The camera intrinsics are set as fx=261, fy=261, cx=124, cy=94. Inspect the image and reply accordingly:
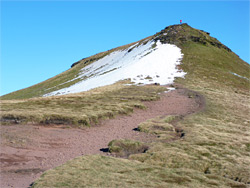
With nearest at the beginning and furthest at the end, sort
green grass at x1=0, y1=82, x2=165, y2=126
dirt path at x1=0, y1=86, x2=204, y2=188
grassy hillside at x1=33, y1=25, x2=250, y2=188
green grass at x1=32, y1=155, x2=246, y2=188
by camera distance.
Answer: green grass at x1=32, y1=155, x2=246, y2=188 < grassy hillside at x1=33, y1=25, x2=250, y2=188 < dirt path at x1=0, y1=86, x2=204, y2=188 < green grass at x1=0, y1=82, x2=165, y2=126

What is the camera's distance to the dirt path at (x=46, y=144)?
18.3 metres

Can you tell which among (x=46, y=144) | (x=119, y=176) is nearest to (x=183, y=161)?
(x=119, y=176)

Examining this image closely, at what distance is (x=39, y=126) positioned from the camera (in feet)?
90.9

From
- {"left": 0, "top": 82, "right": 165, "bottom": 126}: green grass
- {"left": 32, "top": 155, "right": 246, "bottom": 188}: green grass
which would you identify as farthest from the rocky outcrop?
{"left": 32, "top": 155, "right": 246, "bottom": 188}: green grass

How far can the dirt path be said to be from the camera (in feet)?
60.1

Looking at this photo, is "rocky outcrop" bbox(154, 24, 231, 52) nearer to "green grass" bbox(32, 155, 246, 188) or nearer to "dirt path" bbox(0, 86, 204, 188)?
"dirt path" bbox(0, 86, 204, 188)

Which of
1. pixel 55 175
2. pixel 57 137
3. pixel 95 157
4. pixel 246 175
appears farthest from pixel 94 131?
pixel 246 175

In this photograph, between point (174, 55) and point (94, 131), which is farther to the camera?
point (174, 55)

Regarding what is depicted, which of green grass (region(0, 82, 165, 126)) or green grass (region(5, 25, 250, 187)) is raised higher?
green grass (region(0, 82, 165, 126))

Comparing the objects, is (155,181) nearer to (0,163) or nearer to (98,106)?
(0,163)

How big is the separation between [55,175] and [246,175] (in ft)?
44.0

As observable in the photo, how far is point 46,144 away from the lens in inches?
941

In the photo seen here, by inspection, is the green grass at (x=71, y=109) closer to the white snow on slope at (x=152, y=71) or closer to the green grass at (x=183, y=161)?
the green grass at (x=183, y=161)

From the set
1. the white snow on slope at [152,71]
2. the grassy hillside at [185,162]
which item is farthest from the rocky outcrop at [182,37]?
the grassy hillside at [185,162]
